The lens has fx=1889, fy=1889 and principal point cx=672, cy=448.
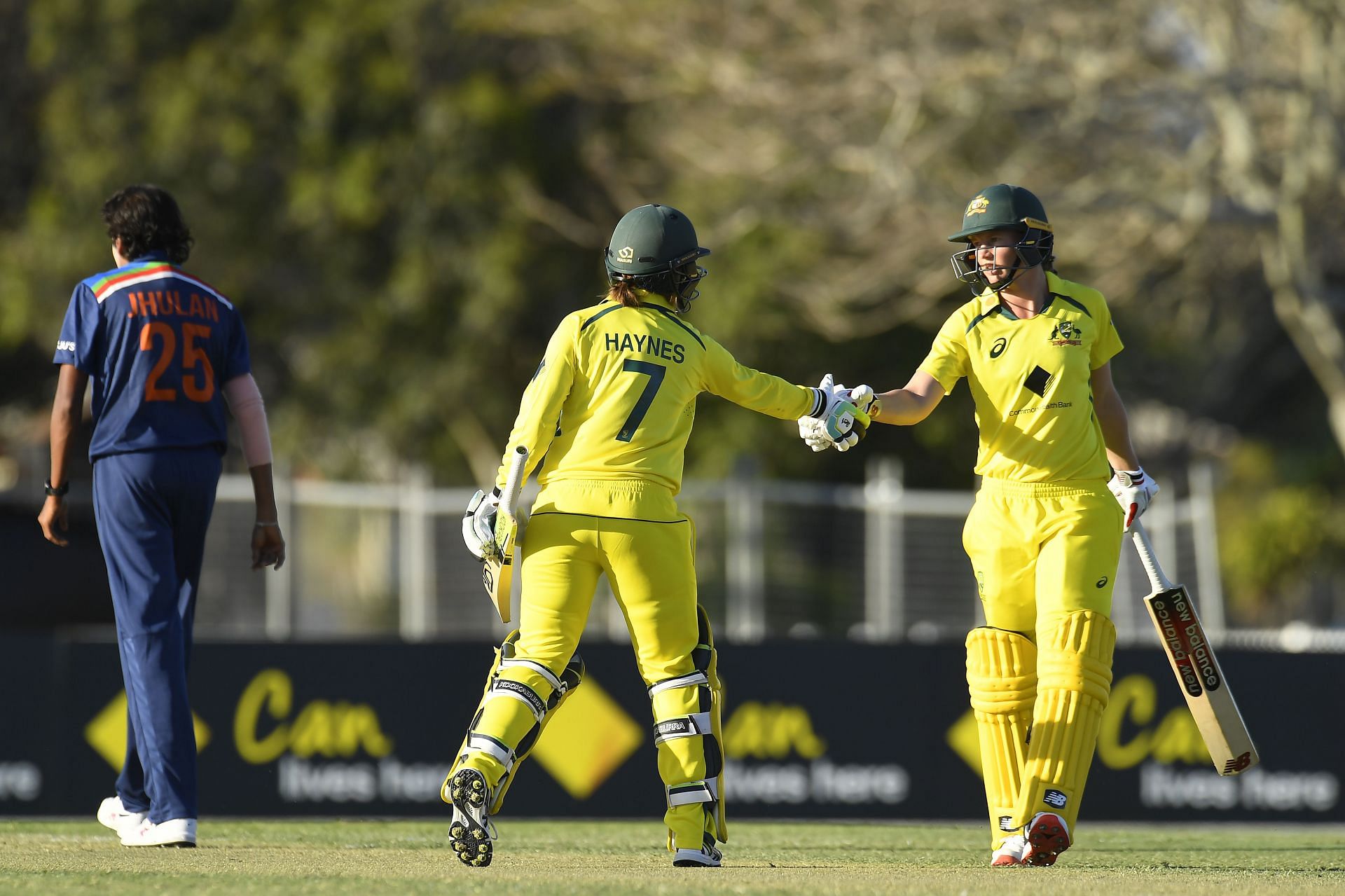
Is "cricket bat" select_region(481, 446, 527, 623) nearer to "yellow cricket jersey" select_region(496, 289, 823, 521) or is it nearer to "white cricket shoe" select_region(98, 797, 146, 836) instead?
"yellow cricket jersey" select_region(496, 289, 823, 521)

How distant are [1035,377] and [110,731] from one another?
5.30m

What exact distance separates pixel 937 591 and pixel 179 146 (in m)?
10.8

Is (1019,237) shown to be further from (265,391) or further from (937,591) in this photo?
(265,391)

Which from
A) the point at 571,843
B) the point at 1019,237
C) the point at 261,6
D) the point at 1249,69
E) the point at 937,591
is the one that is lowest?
the point at 571,843

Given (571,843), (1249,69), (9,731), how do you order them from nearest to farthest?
(571,843) → (9,731) → (1249,69)

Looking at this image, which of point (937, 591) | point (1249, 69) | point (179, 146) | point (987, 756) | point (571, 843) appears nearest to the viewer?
point (987, 756)

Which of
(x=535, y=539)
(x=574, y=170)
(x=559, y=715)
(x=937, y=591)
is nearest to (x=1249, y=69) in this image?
(x=937, y=591)

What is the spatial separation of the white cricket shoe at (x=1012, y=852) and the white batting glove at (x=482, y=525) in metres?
1.91

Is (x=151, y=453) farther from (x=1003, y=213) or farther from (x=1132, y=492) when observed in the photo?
(x=1132, y=492)

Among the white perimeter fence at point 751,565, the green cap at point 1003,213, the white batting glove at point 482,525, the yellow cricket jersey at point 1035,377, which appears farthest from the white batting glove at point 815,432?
the white perimeter fence at point 751,565

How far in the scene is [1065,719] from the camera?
19.5ft

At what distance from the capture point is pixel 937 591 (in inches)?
501

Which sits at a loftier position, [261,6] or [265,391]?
[261,6]

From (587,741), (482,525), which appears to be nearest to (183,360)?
(482,525)
